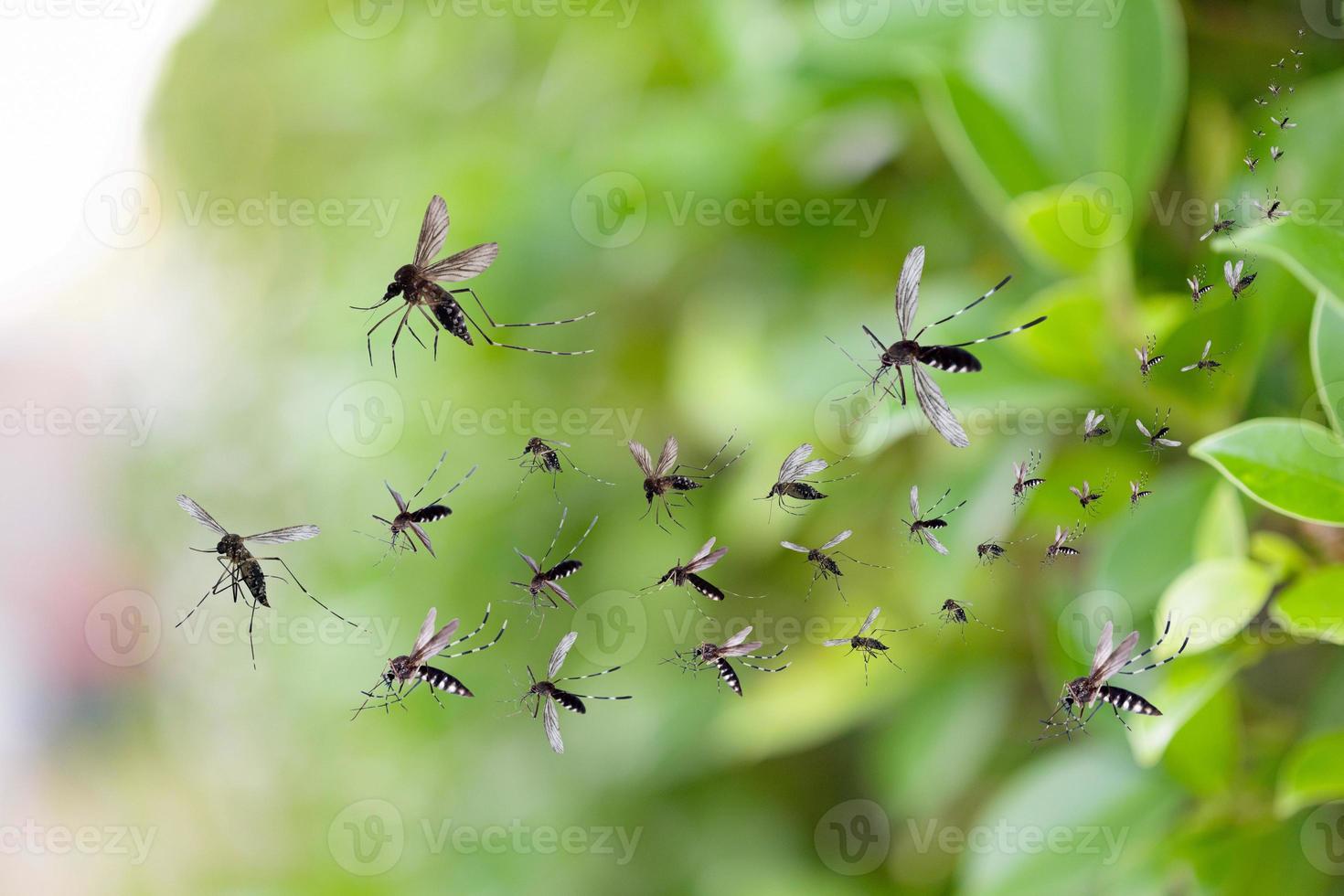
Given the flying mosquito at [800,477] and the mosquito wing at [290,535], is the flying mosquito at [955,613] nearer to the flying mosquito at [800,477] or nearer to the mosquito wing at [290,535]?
the flying mosquito at [800,477]

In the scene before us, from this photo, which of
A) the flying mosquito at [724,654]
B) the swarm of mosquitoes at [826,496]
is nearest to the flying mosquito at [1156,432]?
the swarm of mosquitoes at [826,496]

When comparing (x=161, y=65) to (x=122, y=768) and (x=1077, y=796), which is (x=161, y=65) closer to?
(x=1077, y=796)

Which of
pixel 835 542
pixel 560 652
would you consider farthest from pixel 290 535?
pixel 835 542

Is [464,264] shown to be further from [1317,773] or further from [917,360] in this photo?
[1317,773]

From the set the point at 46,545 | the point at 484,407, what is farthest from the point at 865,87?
the point at 46,545

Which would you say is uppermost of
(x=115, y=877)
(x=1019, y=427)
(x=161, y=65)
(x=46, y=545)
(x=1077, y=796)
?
(x=161, y=65)

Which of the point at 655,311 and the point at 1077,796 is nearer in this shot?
the point at 1077,796

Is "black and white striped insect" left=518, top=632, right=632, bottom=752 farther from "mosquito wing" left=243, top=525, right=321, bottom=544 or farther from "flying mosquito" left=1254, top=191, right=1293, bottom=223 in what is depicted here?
"flying mosquito" left=1254, top=191, right=1293, bottom=223
